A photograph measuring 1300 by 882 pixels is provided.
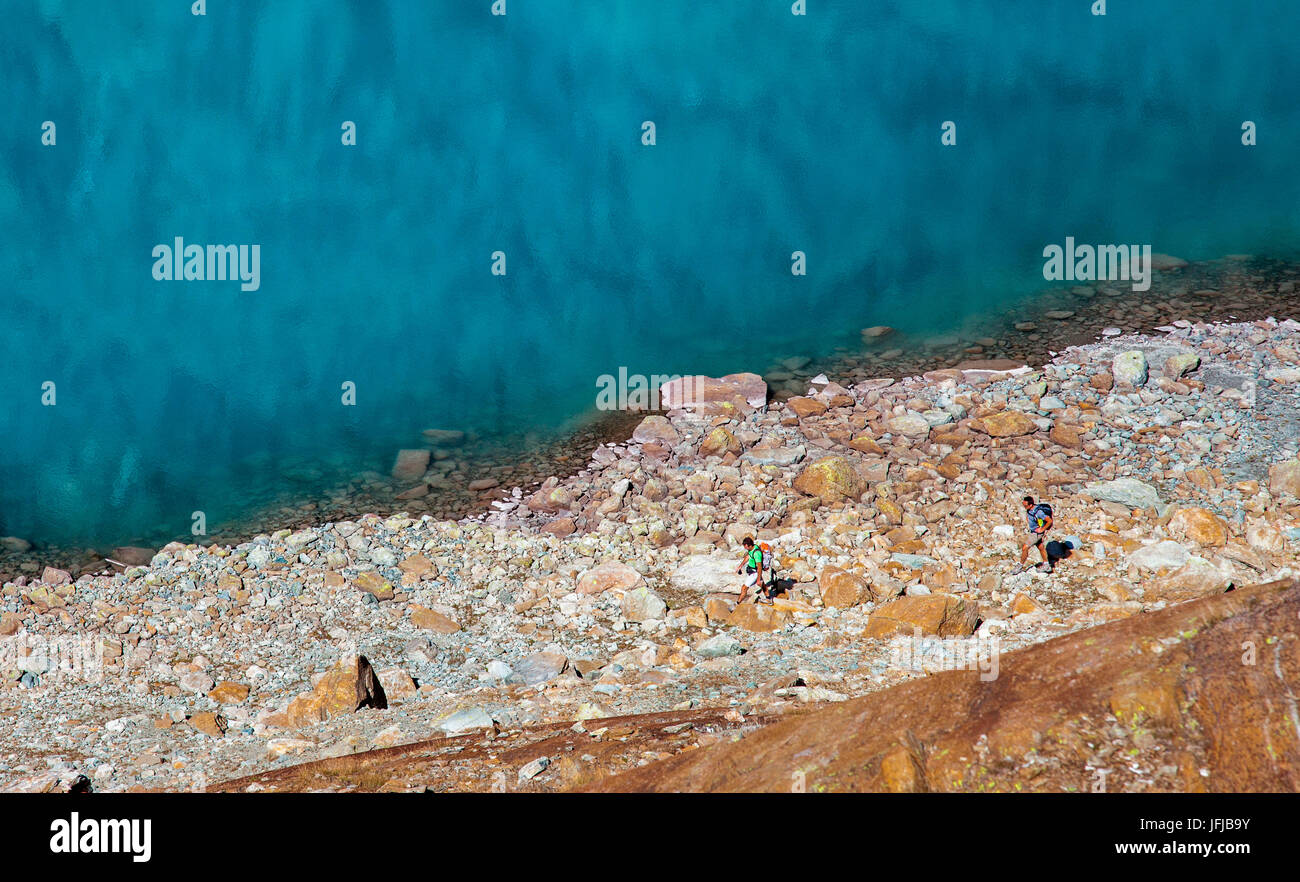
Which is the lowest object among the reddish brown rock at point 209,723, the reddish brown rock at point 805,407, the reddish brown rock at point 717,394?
the reddish brown rock at point 209,723

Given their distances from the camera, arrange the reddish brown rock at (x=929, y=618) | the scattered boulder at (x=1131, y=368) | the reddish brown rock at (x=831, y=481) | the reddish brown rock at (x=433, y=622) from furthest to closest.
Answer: the scattered boulder at (x=1131, y=368)
the reddish brown rock at (x=831, y=481)
the reddish brown rock at (x=433, y=622)
the reddish brown rock at (x=929, y=618)

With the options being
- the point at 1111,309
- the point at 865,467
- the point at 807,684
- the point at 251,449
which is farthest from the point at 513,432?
the point at 1111,309

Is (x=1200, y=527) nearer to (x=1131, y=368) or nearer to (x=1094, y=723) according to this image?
(x=1131, y=368)

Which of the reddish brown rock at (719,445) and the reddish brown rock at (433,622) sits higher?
the reddish brown rock at (719,445)

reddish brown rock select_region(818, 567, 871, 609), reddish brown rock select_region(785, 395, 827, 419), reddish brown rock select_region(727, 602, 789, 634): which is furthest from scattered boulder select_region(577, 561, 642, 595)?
reddish brown rock select_region(785, 395, 827, 419)

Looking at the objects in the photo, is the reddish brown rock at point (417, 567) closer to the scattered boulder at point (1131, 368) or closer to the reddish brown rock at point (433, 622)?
the reddish brown rock at point (433, 622)

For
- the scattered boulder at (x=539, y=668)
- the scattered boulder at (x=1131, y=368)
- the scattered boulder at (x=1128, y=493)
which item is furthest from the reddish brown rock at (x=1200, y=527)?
the scattered boulder at (x=539, y=668)

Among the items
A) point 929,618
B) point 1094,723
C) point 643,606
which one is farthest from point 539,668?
point 1094,723
